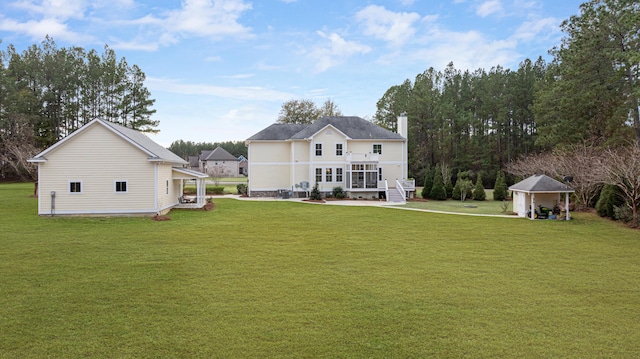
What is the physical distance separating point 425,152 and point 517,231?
35.8 m

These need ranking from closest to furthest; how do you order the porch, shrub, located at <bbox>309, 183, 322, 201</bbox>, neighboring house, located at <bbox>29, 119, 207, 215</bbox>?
A: 1. neighboring house, located at <bbox>29, 119, 207, 215</bbox>
2. the porch
3. shrub, located at <bbox>309, 183, 322, 201</bbox>

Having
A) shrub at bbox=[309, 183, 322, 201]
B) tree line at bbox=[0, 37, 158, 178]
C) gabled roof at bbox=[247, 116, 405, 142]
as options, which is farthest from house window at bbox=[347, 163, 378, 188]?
tree line at bbox=[0, 37, 158, 178]

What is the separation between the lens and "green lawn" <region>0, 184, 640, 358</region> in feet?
17.5

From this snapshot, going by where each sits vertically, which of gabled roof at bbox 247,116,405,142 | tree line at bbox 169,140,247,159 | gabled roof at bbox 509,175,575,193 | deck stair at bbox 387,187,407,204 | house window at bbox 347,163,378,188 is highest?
tree line at bbox 169,140,247,159

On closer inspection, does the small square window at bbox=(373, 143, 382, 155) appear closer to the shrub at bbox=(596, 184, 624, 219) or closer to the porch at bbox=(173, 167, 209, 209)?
the porch at bbox=(173, 167, 209, 209)

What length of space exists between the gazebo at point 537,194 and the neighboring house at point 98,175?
62.7 feet

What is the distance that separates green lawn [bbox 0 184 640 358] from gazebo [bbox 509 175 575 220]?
433 centimetres

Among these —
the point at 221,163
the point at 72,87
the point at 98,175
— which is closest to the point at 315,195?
the point at 98,175

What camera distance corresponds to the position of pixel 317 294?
7457 mm

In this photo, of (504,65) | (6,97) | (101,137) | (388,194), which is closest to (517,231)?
(388,194)

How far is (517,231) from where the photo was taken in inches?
612

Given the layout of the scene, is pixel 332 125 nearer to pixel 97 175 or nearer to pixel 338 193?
pixel 338 193

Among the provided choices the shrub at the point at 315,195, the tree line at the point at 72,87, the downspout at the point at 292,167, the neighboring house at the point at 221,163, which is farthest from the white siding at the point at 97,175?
the neighboring house at the point at 221,163

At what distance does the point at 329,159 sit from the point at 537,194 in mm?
15748
